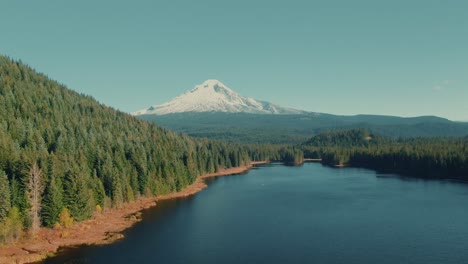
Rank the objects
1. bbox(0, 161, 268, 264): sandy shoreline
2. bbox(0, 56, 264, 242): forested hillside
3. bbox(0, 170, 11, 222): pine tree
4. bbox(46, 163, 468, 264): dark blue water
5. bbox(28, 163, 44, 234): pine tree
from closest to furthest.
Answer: bbox(0, 161, 268, 264): sandy shoreline < bbox(46, 163, 468, 264): dark blue water < bbox(0, 170, 11, 222): pine tree < bbox(28, 163, 44, 234): pine tree < bbox(0, 56, 264, 242): forested hillside

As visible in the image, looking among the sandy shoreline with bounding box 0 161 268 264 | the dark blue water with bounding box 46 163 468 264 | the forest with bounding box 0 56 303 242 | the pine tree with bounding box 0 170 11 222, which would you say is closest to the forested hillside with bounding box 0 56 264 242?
the forest with bounding box 0 56 303 242

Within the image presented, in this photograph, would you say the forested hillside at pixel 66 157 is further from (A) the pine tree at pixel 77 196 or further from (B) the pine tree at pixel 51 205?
(B) the pine tree at pixel 51 205

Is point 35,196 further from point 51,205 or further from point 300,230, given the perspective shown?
point 300,230

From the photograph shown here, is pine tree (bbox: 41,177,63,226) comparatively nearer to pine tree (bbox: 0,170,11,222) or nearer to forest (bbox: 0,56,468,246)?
forest (bbox: 0,56,468,246)

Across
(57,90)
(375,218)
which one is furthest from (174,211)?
(57,90)

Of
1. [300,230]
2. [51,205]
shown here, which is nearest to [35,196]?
[51,205]

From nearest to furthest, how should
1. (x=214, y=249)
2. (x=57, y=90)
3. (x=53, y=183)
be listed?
1. (x=214, y=249)
2. (x=53, y=183)
3. (x=57, y=90)

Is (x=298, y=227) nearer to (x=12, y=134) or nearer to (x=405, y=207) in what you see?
(x=405, y=207)
